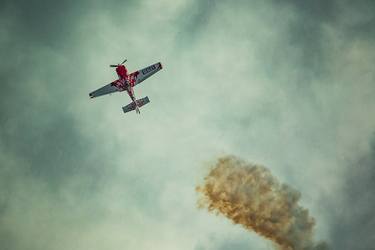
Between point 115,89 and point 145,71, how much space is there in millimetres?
8223

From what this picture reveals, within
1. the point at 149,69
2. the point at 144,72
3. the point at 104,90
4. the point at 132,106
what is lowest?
the point at 104,90

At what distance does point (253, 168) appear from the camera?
2689 inches

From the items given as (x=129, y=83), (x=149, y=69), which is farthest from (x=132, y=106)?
(x=149, y=69)

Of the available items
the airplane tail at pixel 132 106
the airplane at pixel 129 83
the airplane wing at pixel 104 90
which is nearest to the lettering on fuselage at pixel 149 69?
the airplane at pixel 129 83

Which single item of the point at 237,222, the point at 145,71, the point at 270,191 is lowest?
the point at 237,222

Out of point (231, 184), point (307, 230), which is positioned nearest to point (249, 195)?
point (231, 184)

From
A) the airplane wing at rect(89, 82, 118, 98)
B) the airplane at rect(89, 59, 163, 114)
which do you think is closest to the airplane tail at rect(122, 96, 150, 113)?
the airplane at rect(89, 59, 163, 114)

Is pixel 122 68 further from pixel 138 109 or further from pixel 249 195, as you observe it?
pixel 249 195

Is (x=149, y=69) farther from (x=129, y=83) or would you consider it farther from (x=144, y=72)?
(x=129, y=83)

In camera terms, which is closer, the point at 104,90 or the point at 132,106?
the point at 104,90

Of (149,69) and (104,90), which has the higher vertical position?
(149,69)

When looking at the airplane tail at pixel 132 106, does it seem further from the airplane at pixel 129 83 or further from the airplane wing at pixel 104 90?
the airplane wing at pixel 104 90

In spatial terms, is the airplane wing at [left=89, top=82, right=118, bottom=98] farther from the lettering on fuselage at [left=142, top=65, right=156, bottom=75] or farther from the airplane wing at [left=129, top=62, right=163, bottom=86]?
the lettering on fuselage at [left=142, top=65, right=156, bottom=75]

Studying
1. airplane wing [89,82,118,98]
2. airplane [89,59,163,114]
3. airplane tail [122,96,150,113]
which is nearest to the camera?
airplane [89,59,163,114]
